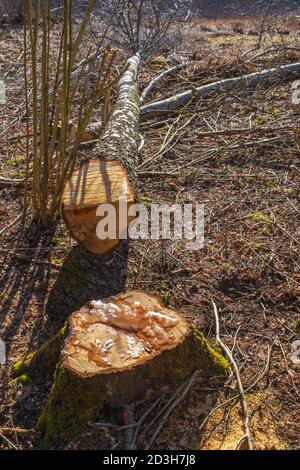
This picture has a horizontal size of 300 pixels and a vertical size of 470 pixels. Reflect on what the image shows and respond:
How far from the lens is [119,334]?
2.21 m

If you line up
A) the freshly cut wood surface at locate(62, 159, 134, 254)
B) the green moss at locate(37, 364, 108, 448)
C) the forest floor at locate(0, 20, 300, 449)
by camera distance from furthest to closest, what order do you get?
the freshly cut wood surface at locate(62, 159, 134, 254), the forest floor at locate(0, 20, 300, 449), the green moss at locate(37, 364, 108, 448)

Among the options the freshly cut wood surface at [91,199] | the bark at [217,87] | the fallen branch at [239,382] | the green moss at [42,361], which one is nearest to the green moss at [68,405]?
the green moss at [42,361]

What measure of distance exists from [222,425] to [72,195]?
144 centimetres

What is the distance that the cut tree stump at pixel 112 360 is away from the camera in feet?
6.81

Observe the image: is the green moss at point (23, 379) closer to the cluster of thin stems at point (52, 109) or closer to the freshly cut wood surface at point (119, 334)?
the freshly cut wood surface at point (119, 334)

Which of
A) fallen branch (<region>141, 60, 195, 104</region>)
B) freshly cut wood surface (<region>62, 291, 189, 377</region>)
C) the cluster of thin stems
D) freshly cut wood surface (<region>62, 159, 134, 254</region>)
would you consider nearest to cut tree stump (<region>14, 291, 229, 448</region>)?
freshly cut wood surface (<region>62, 291, 189, 377</region>)

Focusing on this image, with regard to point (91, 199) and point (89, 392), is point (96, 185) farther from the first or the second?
point (89, 392)

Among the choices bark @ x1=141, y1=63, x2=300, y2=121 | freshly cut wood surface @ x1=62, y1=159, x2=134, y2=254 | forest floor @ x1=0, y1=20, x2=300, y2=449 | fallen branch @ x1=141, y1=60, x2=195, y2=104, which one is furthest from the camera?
fallen branch @ x1=141, y1=60, x2=195, y2=104

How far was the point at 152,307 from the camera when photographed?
2.37m

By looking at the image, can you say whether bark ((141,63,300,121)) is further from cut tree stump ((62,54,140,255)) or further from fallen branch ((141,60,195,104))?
cut tree stump ((62,54,140,255))

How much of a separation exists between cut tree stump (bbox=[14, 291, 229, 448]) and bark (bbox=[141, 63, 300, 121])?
10.8 feet

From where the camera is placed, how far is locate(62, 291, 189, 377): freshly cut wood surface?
208 centimetres

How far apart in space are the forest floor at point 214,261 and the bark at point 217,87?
0.41ft

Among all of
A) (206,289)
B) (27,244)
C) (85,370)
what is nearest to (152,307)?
(85,370)
